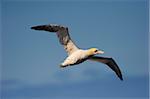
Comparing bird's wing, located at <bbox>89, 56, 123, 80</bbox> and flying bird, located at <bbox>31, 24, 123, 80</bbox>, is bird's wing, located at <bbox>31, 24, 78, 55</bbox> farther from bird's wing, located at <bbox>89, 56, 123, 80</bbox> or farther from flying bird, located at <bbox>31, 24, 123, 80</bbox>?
bird's wing, located at <bbox>89, 56, 123, 80</bbox>

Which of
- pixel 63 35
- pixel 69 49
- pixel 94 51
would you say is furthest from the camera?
pixel 63 35

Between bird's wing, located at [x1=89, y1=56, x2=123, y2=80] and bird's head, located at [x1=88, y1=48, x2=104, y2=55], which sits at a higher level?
bird's wing, located at [x1=89, y1=56, x2=123, y2=80]

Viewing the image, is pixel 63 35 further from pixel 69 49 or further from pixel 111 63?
pixel 111 63

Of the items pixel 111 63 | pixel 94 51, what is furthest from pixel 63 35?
pixel 111 63

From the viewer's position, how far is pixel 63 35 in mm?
13461

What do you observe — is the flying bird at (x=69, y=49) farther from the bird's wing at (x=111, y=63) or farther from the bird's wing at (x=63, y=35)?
the bird's wing at (x=111, y=63)

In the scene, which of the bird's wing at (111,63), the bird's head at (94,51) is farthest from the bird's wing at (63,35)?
the bird's wing at (111,63)

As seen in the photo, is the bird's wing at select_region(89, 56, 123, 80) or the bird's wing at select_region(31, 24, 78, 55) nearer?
the bird's wing at select_region(31, 24, 78, 55)

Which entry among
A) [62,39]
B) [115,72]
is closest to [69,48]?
[62,39]

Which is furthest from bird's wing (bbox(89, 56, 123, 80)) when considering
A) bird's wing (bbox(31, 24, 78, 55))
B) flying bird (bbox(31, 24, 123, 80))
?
bird's wing (bbox(31, 24, 78, 55))

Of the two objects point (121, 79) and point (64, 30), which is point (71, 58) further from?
point (121, 79)

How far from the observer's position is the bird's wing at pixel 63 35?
1325cm

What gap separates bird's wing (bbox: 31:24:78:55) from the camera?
43.5ft

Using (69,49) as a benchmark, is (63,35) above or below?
above
